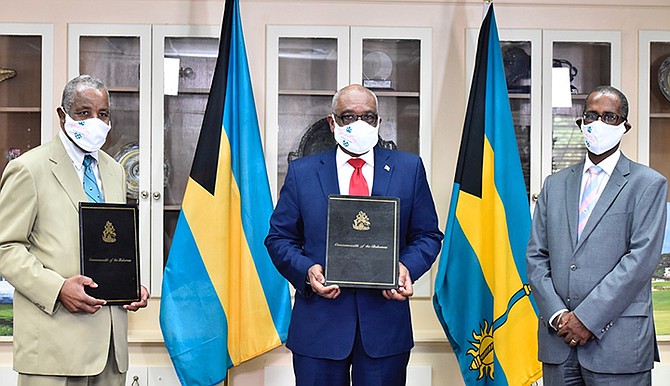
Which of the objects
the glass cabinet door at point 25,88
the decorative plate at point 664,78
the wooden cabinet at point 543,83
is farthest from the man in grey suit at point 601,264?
the glass cabinet door at point 25,88

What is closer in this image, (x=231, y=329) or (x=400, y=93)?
(x=231, y=329)

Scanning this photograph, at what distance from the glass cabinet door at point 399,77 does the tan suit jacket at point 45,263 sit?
67.8 inches

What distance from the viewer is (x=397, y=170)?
286cm

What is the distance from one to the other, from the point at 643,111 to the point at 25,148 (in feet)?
9.66

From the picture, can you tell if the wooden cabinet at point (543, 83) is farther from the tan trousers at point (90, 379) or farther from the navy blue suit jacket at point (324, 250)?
the tan trousers at point (90, 379)

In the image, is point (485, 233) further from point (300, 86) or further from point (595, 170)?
point (300, 86)

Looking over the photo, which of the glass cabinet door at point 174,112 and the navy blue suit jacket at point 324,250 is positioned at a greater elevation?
the glass cabinet door at point 174,112

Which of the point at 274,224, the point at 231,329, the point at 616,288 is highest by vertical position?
the point at 274,224

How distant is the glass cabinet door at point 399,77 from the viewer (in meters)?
3.98

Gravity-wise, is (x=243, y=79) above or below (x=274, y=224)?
above

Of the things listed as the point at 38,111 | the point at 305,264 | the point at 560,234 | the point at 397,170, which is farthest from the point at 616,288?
the point at 38,111

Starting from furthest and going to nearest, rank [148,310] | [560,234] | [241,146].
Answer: [148,310] → [241,146] → [560,234]

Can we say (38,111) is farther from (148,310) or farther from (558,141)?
(558,141)

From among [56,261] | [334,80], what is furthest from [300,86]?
[56,261]
